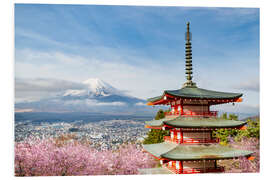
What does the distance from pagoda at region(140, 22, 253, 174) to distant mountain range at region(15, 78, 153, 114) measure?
20.1 feet

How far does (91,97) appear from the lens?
50.8ft

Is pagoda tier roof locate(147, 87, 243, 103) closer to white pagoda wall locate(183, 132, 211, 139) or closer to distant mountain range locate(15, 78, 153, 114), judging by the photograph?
white pagoda wall locate(183, 132, 211, 139)

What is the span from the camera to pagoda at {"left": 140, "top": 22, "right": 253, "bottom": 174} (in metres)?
8.04

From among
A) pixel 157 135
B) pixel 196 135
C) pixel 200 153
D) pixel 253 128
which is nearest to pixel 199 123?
pixel 196 135

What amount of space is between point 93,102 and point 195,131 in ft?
28.8

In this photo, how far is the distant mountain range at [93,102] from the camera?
511 inches

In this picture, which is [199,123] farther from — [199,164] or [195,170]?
[195,170]

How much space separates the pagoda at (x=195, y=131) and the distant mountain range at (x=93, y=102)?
6141mm

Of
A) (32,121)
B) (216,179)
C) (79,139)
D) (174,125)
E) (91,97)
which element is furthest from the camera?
(91,97)

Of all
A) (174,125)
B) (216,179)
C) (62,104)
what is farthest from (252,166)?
(62,104)

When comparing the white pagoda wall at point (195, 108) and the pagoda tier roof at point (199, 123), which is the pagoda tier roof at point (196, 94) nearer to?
the white pagoda wall at point (195, 108)

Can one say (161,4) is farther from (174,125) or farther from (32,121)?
(32,121)

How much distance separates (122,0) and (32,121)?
7323 millimetres

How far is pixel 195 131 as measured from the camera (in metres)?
8.56
